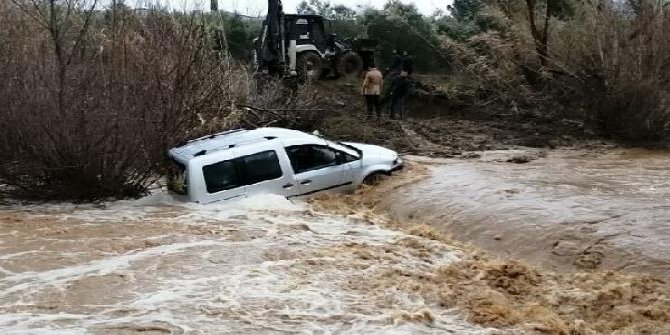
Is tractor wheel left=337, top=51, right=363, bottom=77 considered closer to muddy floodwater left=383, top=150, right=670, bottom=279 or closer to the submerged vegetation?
the submerged vegetation

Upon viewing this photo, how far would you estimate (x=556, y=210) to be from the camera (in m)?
11.3

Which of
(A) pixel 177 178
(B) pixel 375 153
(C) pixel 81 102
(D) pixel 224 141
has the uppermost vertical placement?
(C) pixel 81 102

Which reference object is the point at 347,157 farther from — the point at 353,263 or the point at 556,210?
the point at 353,263

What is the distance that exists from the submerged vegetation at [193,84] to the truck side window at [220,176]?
2.13m

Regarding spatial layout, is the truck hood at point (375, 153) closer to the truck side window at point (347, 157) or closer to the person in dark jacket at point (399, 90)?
the truck side window at point (347, 157)

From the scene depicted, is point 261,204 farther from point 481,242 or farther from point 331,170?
point 481,242

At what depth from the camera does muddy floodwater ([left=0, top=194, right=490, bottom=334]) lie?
770cm

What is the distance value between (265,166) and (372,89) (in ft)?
32.8

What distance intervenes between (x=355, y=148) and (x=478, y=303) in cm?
628

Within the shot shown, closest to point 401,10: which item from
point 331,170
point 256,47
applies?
point 256,47

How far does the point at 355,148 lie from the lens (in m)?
14.2

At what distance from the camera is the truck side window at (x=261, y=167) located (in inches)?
509

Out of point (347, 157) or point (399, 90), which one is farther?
point (399, 90)

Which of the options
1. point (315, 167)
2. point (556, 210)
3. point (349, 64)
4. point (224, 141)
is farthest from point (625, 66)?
point (349, 64)
